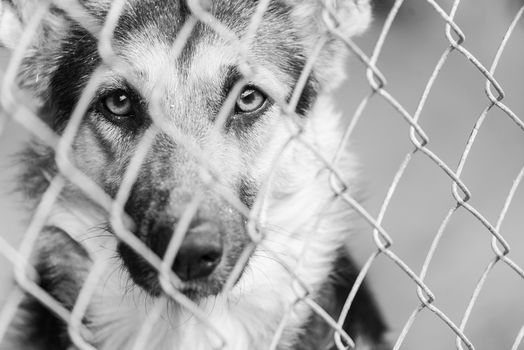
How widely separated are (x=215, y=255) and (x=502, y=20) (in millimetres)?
2911

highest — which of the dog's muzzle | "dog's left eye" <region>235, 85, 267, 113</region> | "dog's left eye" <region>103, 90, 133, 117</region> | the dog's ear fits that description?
the dog's ear

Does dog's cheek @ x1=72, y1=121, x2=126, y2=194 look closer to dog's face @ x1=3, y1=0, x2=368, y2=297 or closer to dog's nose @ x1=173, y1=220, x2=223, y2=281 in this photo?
dog's face @ x1=3, y1=0, x2=368, y2=297

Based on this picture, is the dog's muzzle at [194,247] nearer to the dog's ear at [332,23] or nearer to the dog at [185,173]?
the dog at [185,173]

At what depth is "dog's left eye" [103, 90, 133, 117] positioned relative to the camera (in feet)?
8.13

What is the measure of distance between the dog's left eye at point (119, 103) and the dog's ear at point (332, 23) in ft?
2.57

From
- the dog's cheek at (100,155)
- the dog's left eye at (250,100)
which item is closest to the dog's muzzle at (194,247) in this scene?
the dog's cheek at (100,155)

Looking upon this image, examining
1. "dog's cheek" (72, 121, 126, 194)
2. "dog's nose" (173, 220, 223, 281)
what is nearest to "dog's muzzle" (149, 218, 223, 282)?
"dog's nose" (173, 220, 223, 281)

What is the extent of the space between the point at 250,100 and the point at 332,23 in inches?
17.4

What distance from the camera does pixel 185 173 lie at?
2178mm

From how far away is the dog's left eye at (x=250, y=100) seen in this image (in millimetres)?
2578

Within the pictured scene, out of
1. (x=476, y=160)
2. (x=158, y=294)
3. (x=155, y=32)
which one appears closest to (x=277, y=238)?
(x=158, y=294)

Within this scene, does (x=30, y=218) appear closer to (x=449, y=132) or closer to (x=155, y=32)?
(x=155, y=32)

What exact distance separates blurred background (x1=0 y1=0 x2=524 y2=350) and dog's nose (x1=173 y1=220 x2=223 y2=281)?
1.39m

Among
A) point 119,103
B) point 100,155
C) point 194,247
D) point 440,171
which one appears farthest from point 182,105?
point 440,171
